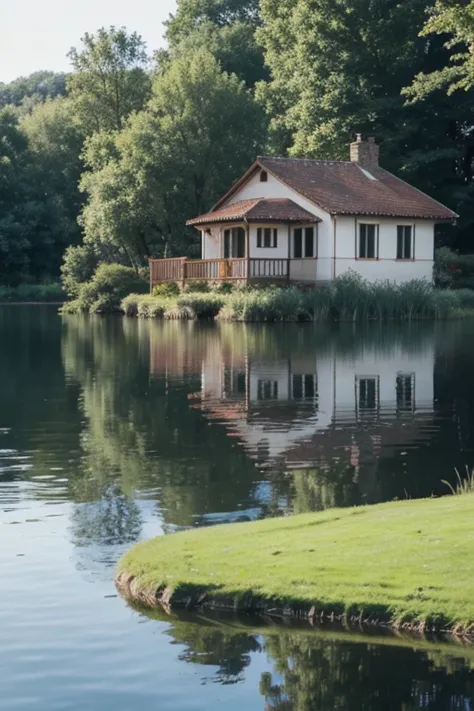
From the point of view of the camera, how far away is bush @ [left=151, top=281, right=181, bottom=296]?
56688mm

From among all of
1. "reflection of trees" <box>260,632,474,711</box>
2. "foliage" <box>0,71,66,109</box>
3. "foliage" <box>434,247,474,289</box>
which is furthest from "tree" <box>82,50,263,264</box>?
"foliage" <box>0,71,66,109</box>

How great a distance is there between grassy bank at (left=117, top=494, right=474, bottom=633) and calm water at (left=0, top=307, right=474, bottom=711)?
0.80 feet

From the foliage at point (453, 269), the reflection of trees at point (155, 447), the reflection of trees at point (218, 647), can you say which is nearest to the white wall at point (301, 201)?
the foliage at point (453, 269)

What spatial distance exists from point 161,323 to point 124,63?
126 ft

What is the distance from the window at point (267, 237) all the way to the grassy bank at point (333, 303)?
134 inches

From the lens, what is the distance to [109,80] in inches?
3191

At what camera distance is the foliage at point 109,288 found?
208 feet

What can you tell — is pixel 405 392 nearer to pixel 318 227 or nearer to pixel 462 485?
pixel 462 485

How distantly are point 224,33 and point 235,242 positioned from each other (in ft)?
129

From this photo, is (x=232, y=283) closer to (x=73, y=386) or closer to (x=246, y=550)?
(x=73, y=386)

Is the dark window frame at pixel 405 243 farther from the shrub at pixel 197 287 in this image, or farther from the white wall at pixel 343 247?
the shrub at pixel 197 287

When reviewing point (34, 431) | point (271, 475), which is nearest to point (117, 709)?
point (271, 475)

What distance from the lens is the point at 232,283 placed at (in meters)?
51.8

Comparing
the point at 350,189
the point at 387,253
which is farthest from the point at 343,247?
the point at 350,189
